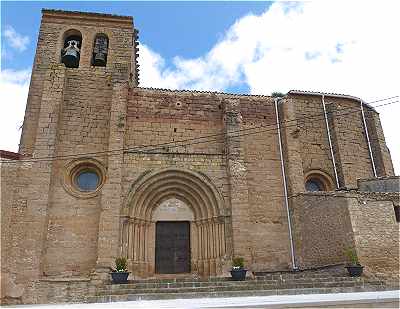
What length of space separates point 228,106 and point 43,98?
20.1ft

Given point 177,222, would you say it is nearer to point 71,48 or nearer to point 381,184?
point 381,184

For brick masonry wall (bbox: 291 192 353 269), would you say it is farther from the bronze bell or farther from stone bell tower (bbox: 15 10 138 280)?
the bronze bell

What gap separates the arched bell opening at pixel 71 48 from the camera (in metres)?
13.4

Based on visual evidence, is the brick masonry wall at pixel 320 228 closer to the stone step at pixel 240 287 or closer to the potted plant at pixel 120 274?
the stone step at pixel 240 287

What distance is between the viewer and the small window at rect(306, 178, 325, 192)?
13923mm

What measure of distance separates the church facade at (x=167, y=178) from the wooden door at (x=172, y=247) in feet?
0.11

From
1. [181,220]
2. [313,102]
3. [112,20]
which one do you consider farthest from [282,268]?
[112,20]

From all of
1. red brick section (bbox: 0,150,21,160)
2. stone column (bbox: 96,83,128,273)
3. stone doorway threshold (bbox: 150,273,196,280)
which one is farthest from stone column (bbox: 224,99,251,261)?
red brick section (bbox: 0,150,21,160)

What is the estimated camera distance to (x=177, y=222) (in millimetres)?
12312

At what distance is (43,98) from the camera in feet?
40.1

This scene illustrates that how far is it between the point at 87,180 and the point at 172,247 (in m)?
3.45

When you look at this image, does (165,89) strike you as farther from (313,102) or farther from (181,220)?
(313,102)

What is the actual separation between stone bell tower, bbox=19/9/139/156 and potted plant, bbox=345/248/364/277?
9.00 m

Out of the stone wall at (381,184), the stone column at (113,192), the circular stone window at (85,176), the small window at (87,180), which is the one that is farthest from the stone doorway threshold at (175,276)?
the stone wall at (381,184)
